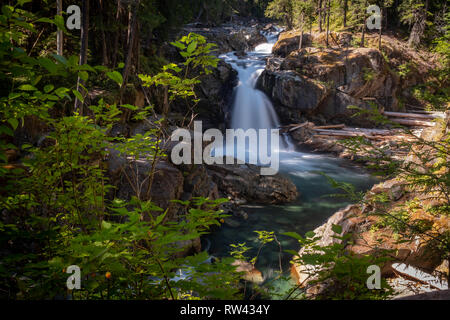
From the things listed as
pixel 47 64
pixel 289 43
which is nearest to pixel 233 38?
pixel 289 43

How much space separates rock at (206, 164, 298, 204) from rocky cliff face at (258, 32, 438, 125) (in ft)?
34.7

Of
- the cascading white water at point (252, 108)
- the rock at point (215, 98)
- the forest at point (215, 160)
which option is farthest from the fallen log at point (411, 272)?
the rock at point (215, 98)

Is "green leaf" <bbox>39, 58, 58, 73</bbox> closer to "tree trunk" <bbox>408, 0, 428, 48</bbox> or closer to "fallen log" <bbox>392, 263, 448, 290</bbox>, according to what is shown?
"fallen log" <bbox>392, 263, 448, 290</bbox>

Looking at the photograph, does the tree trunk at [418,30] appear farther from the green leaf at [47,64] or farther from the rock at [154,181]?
the green leaf at [47,64]

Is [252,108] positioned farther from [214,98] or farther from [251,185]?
[251,185]

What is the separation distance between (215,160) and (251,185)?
84.0 inches

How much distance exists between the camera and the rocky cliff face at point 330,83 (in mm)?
18812

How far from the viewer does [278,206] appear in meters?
A: 9.46

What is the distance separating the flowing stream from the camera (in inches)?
281

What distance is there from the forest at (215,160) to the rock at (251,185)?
0.07 metres

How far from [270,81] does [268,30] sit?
2319 cm

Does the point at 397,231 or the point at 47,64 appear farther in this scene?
the point at 397,231

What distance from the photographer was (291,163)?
14969mm

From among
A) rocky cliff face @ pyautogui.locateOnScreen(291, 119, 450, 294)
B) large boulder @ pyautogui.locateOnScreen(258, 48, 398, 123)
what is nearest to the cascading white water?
large boulder @ pyautogui.locateOnScreen(258, 48, 398, 123)
